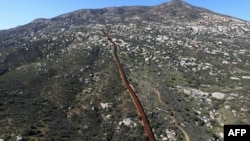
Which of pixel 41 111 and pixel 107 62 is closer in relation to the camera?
pixel 41 111

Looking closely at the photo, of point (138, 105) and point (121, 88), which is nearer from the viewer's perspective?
point (138, 105)

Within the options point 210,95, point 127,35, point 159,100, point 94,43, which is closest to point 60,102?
point 159,100

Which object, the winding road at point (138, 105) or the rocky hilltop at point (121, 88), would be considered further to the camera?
the rocky hilltop at point (121, 88)

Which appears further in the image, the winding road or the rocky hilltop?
the rocky hilltop

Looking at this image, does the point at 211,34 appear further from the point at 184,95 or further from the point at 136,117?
the point at 136,117

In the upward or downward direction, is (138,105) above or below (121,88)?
below

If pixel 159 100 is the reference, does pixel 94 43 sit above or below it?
above

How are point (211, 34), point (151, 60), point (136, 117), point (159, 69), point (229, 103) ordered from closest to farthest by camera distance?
point (136, 117) < point (229, 103) < point (159, 69) < point (151, 60) < point (211, 34)

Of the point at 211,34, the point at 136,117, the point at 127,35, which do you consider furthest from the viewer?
the point at 211,34
